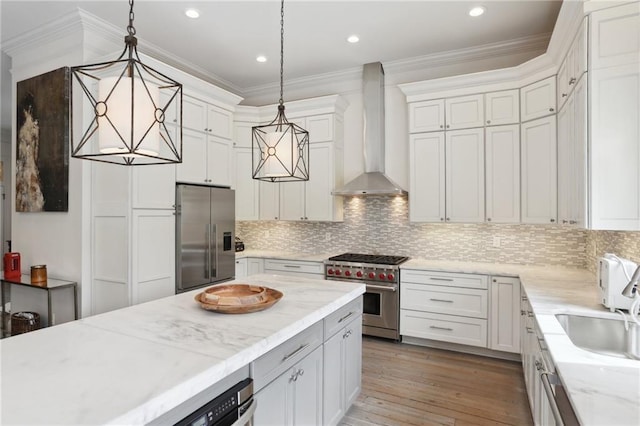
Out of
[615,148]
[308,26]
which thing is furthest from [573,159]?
[308,26]

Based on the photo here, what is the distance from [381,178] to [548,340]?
280 centimetres

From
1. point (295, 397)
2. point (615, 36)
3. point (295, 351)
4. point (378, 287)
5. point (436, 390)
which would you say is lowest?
point (436, 390)

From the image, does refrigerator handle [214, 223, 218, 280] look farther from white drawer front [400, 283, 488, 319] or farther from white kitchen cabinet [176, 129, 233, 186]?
white drawer front [400, 283, 488, 319]

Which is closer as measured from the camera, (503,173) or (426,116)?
(503,173)

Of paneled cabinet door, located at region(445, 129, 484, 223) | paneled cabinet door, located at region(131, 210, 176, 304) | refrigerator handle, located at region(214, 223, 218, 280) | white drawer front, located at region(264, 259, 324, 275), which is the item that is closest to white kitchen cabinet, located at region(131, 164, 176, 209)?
paneled cabinet door, located at region(131, 210, 176, 304)

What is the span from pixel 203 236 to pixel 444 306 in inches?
103

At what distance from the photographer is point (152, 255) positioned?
3.33 m

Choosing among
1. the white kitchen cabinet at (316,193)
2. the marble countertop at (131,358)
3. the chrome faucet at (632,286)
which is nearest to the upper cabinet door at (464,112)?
the white kitchen cabinet at (316,193)

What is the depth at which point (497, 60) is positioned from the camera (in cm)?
398

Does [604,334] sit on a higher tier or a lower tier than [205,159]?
lower

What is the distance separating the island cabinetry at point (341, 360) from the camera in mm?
2119

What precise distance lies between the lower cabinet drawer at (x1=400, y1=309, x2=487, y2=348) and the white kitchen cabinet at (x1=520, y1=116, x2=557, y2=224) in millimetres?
1156

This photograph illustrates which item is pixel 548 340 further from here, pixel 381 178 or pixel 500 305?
pixel 381 178

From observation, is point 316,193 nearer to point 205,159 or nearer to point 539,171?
point 205,159
